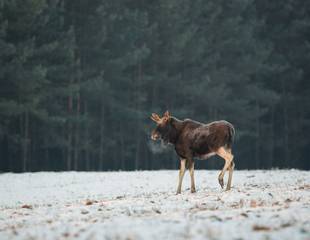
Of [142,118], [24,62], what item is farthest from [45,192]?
[142,118]

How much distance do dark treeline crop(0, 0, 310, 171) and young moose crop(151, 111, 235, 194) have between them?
76.5 ft

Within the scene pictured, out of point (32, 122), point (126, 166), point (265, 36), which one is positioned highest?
point (265, 36)

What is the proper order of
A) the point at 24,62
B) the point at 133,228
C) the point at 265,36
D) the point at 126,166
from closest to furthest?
the point at 133,228
the point at 24,62
the point at 126,166
the point at 265,36

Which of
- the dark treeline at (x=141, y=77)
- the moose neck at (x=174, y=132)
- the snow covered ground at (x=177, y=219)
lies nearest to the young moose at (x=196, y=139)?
the moose neck at (x=174, y=132)

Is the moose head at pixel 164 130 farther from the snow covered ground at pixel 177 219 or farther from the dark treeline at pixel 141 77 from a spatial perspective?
the dark treeline at pixel 141 77

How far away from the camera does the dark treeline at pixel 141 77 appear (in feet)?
143

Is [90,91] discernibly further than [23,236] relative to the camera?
Yes

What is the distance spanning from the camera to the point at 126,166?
62.0 meters

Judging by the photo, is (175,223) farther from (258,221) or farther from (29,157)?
(29,157)

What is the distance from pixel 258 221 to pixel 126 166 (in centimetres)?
5299

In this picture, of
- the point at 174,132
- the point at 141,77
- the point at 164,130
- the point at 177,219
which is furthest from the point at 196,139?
the point at 141,77

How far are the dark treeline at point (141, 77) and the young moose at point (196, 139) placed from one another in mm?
23320

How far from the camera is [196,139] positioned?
1722 centimetres

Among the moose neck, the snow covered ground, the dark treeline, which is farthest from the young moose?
the dark treeline
